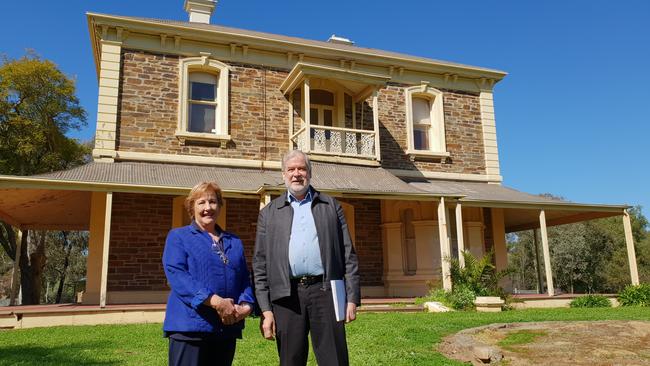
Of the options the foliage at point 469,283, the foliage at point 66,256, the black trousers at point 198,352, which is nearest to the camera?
the black trousers at point 198,352

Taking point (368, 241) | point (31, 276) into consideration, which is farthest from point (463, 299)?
point (31, 276)

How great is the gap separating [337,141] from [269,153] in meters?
1.72

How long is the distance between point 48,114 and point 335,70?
12.4 metres

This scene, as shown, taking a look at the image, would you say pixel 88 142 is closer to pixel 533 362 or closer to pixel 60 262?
pixel 60 262

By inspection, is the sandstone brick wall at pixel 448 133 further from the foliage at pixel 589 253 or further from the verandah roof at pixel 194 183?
the foliage at pixel 589 253

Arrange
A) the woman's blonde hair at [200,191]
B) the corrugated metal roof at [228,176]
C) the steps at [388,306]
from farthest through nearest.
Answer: the corrugated metal roof at [228,176] < the steps at [388,306] < the woman's blonde hair at [200,191]

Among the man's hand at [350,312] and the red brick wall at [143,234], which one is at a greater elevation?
the red brick wall at [143,234]

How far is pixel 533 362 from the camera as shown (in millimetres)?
5105

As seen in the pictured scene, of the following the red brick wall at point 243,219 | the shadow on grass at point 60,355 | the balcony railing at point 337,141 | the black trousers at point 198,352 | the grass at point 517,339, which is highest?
the balcony railing at point 337,141

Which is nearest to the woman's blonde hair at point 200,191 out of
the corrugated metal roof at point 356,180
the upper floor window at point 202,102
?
the corrugated metal roof at point 356,180

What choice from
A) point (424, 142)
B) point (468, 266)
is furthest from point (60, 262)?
point (468, 266)

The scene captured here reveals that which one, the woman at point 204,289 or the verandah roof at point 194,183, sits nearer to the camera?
the woman at point 204,289

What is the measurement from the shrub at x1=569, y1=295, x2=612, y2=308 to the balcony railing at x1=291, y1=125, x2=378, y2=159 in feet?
19.0

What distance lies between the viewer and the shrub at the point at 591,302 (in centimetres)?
1228
